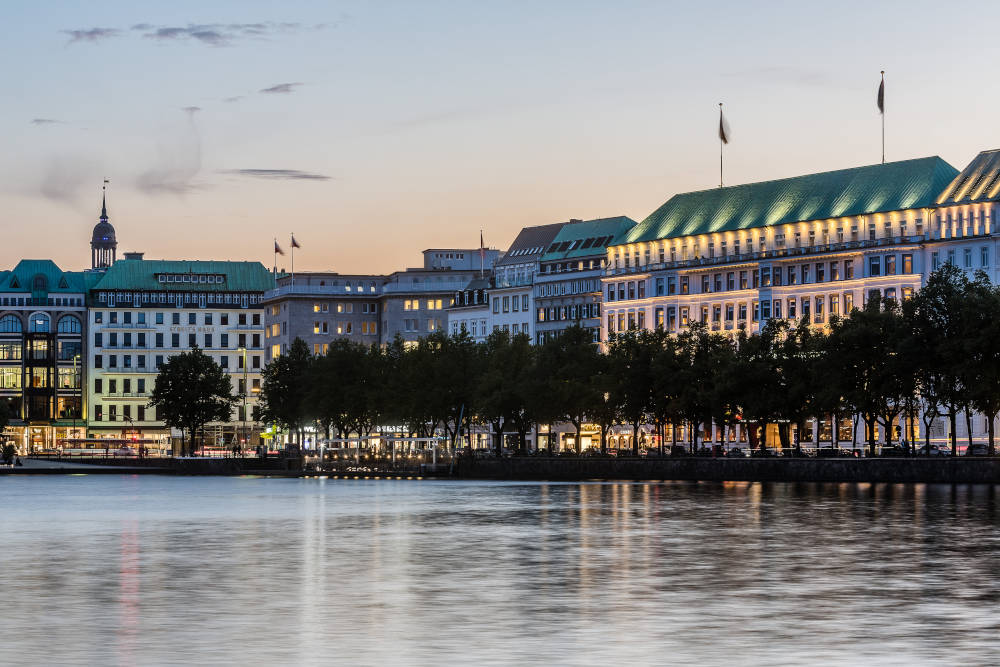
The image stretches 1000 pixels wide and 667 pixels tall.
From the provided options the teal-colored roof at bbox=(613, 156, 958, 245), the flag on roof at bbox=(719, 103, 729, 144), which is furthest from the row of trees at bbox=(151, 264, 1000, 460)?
the flag on roof at bbox=(719, 103, 729, 144)

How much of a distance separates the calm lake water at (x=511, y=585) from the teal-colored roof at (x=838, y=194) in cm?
8045

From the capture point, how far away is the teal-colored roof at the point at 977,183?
542ft

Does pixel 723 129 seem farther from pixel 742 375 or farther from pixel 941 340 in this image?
pixel 941 340

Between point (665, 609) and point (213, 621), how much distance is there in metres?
11.6

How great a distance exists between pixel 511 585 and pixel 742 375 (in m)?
98.1

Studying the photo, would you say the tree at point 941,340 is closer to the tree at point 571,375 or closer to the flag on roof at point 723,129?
the tree at point 571,375

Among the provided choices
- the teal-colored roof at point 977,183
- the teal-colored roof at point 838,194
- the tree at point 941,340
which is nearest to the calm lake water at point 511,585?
the tree at point 941,340

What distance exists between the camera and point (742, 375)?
14812 centimetres

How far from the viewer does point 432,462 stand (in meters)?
182

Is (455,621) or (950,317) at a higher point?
(950,317)

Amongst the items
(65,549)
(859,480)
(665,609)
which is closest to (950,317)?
(859,480)

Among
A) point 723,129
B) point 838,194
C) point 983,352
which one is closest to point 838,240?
point 838,194

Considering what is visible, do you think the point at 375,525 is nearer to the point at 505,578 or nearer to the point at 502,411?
the point at 505,578

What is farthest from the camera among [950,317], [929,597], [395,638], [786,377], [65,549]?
[786,377]
